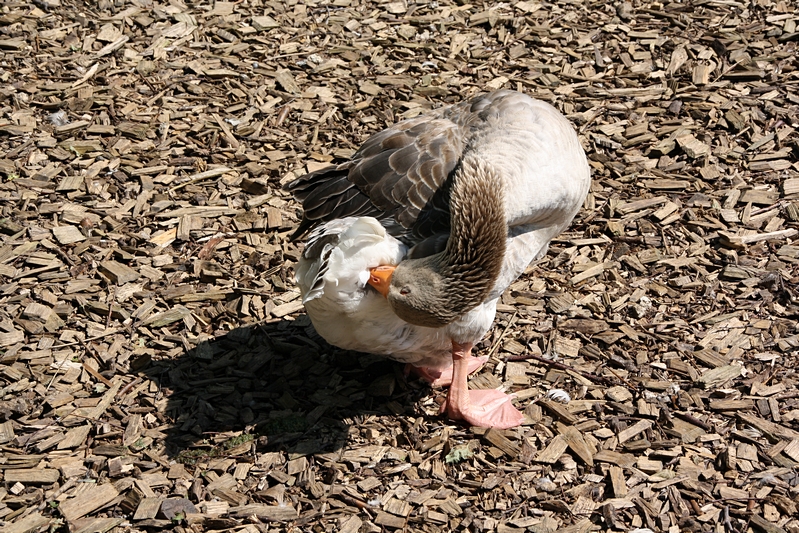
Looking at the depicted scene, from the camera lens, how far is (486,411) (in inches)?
202

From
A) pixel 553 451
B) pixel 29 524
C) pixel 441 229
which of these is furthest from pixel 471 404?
pixel 29 524

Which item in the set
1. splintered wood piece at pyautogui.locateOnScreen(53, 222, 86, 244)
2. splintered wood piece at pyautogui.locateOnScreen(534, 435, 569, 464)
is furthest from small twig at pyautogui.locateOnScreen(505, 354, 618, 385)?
splintered wood piece at pyautogui.locateOnScreen(53, 222, 86, 244)

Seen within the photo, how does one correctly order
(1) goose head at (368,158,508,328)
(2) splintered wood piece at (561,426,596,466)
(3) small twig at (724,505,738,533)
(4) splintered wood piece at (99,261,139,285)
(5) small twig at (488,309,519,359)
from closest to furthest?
(1) goose head at (368,158,508,328), (3) small twig at (724,505,738,533), (2) splintered wood piece at (561,426,596,466), (5) small twig at (488,309,519,359), (4) splintered wood piece at (99,261,139,285)

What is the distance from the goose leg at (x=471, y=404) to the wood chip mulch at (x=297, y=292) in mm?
115

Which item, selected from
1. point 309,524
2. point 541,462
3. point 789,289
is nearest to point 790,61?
point 789,289

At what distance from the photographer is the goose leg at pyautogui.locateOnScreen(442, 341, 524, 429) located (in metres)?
5.11

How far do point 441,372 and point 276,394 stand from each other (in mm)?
1132

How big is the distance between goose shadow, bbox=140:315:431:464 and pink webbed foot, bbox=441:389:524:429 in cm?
32

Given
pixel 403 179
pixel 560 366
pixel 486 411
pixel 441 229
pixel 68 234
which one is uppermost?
pixel 403 179

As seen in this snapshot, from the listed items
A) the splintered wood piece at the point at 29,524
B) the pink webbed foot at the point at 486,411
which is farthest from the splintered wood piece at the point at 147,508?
the pink webbed foot at the point at 486,411

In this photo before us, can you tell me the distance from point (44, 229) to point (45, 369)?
1410mm

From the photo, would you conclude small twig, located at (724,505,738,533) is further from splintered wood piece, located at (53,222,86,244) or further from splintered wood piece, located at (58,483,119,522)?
splintered wood piece, located at (53,222,86,244)

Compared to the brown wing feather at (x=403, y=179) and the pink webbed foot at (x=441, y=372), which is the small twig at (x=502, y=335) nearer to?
the pink webbed foot at (x=441, y=372)

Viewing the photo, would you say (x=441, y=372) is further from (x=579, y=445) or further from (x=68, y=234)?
(x=68, y=234)
